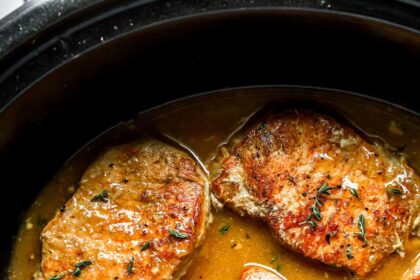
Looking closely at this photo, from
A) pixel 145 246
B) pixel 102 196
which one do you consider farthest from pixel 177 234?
pixel 102 196

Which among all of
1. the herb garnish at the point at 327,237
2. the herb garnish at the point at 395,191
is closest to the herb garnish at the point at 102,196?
the herb garnish at the point at 327,237

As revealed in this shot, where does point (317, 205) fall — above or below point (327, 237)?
above

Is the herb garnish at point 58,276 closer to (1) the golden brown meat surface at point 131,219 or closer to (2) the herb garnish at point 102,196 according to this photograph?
(1) the golden brown meat surface at point 131,219

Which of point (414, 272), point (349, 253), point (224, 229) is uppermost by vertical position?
point (224, 229)

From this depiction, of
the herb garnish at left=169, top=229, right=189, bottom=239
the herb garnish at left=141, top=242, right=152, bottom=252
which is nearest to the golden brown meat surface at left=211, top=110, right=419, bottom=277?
the herb garnish at left=169, top=229, right=189, bottom=239

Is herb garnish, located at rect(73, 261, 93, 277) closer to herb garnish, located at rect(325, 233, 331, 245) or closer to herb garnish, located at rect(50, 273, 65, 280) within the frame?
herb garnish, located at rect(50, 273, 65, 280)

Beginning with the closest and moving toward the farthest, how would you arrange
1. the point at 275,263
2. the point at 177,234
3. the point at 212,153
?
1. the point at 177,234
2. the point at 275,263
3. the point at 212,153

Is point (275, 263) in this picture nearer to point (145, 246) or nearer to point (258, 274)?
point (258, 274)
